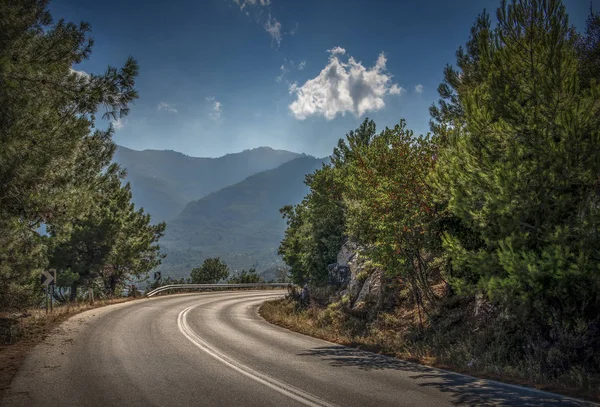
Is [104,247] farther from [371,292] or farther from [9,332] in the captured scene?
[371,292]

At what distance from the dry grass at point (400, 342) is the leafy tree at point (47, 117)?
929 cm

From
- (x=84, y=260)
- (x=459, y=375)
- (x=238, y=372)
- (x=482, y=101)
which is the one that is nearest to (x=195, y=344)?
(x=238, y=372)

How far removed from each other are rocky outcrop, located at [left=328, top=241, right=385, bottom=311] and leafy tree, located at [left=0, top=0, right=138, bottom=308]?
9.90 metres

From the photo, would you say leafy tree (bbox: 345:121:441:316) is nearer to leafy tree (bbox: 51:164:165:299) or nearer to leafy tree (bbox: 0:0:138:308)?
leafy tree (bbox: 0:0:138:308)

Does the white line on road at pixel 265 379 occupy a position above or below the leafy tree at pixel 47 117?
below

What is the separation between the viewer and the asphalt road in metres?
6.37

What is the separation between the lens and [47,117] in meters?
9.34

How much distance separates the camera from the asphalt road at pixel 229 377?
6367mm

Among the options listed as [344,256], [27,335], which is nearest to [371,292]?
[344,256]

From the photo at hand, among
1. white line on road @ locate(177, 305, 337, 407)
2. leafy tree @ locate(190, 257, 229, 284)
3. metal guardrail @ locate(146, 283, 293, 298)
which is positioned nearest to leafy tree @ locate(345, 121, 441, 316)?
white line on road @ locate(177, 305, 337, 407)

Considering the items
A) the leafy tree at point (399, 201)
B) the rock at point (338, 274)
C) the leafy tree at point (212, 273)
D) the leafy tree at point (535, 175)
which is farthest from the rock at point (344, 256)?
the leafy tree at point (212, 273)

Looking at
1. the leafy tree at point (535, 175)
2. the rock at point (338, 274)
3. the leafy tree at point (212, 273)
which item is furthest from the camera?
the leafy tree at point (212, 273)

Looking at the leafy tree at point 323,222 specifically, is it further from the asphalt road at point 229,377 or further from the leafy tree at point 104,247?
the asphalt road at point 229,377

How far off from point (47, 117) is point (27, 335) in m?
7.51
